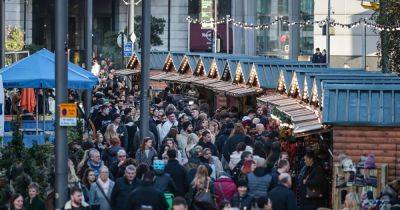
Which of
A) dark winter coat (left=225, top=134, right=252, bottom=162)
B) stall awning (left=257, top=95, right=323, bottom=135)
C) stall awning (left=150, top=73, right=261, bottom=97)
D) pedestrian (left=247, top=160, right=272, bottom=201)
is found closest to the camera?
pedestrian (left=247, top=160, right=272, bottom=201)

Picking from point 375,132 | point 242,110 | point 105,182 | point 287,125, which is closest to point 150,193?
point 105,182

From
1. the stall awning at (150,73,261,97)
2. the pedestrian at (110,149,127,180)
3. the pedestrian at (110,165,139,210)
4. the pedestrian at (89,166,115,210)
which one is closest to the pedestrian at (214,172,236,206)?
the pedestrian at (110,165,139,210)

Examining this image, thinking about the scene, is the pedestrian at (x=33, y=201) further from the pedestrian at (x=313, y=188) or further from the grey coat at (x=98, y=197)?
the pedestrian at (x=313, y=188)

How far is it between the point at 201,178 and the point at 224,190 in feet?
1.39

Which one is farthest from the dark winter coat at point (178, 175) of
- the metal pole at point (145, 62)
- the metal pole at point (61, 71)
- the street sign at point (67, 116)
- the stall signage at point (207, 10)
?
the stall signage at point (207, 10)

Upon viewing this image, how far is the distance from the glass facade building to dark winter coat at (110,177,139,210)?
53398mm

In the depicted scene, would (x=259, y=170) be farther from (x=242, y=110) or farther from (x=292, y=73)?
(x=242, y=110)

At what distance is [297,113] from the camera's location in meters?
27.7

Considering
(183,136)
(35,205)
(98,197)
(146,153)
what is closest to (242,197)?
(98,197)

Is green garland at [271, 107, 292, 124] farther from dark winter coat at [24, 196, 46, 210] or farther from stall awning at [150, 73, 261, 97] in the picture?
dark winter coat at [24, 196, 46, 210]

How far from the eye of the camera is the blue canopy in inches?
1180

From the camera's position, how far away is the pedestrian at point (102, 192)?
66.8ft

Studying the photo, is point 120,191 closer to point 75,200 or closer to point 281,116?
point 75,200

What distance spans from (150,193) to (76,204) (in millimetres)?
933
